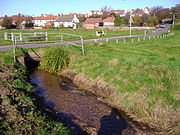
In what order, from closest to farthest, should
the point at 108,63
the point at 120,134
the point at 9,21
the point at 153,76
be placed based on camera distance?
the point at 120,134 < the point at 153,76 < the point at 108,63 < the point at 9,21

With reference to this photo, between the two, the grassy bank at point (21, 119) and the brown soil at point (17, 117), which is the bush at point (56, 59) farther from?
the brown soil at point (17, 117)

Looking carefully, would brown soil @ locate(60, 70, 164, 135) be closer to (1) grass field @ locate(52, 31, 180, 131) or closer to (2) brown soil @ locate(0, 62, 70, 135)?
(1) grass field @ locate(52, 31, 180, 131)

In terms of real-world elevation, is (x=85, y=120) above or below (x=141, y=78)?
below

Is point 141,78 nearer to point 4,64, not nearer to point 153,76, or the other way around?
point 153,76

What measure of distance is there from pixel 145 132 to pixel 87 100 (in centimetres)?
420

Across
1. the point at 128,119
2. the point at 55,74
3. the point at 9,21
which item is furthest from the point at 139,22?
the point at 128,119

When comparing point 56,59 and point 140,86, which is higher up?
point 56,59

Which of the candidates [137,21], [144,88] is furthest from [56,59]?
[137,21]

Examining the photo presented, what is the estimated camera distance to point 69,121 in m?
9.10

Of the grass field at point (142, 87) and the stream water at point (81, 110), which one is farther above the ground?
the grass field at point (142, 87)

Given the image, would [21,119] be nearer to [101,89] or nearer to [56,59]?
[101,89]

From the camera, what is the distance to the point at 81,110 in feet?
33.7

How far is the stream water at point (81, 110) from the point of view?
8.57 metres

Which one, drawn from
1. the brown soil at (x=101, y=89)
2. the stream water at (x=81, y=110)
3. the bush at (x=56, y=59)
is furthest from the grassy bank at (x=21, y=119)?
the bush at (x=56, y=59)
